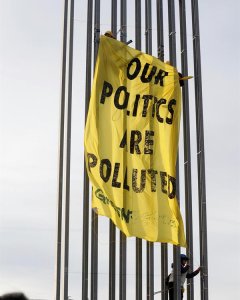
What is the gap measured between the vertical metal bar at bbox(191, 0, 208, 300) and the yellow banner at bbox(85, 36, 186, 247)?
906 millimetres

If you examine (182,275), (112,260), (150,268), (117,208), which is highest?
(117,208)

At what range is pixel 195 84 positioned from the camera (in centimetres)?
1043

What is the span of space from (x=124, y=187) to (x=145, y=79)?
1851 mm

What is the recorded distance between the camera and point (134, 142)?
8.80 meters

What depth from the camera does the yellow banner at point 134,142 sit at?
833 centimetres

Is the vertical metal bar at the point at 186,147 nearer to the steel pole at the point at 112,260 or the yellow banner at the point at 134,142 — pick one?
the yellow banner at the point at 134,142

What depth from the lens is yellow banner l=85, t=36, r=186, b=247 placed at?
8328mm

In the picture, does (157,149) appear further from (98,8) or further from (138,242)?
(98,8)

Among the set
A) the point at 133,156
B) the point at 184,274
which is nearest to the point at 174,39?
the point at 133,156

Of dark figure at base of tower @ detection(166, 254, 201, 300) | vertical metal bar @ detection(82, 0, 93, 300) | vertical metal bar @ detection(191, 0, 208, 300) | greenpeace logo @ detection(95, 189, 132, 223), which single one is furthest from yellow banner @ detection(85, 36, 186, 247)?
vertical metal bar @ detection(191, 0, 208, 300)

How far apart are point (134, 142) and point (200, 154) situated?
1917 mm

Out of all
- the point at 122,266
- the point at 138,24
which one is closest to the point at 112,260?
the point at 122,266

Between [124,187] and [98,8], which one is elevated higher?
[98,8]

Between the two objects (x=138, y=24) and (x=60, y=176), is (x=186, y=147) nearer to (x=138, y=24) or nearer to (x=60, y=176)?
(x=138, y=24)
